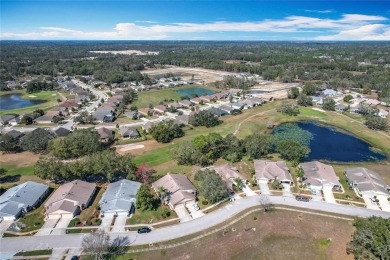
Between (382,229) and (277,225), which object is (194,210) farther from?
(382,229)

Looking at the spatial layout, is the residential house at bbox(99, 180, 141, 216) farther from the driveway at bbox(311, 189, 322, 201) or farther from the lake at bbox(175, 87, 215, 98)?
the lake at bbox(175, 87, 215, 98)

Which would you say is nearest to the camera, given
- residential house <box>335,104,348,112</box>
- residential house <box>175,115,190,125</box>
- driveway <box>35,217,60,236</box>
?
driveway <box>35,217,60,236</box>

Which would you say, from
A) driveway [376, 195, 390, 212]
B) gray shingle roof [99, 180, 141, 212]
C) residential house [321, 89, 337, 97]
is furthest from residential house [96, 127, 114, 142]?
residential house [321, 89, 337, 97]

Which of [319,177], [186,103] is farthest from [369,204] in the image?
[186,103]

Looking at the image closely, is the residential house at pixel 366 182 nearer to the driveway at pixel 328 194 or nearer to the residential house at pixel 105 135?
the driveway at pixel 328 194

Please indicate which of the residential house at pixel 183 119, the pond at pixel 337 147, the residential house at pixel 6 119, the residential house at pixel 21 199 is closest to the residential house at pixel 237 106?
the residential house at pixel 183 119
